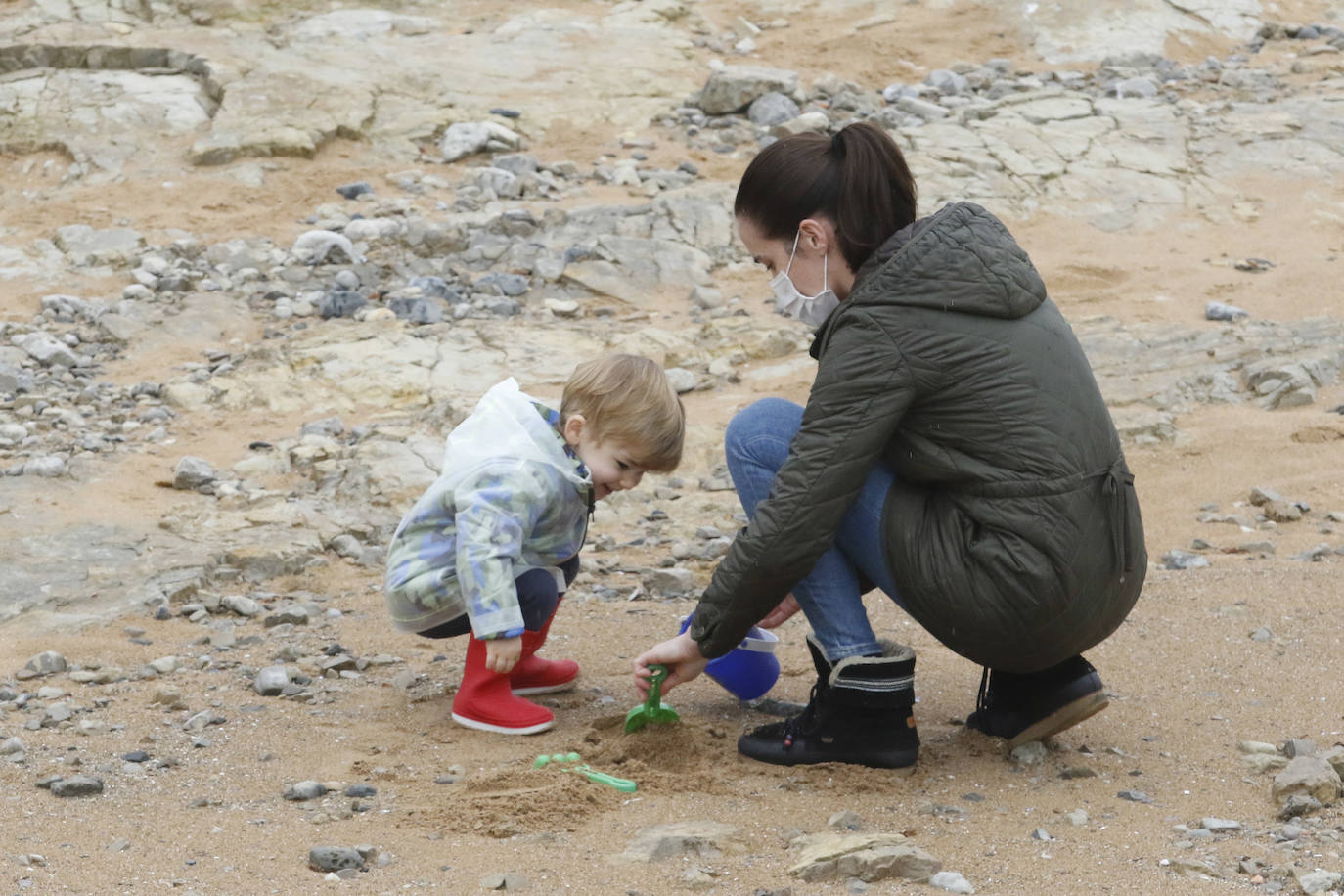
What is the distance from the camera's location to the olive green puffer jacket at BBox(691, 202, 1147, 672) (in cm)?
270

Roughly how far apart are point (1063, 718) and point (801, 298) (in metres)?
1.04

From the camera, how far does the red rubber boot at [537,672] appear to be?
3553 millimetres

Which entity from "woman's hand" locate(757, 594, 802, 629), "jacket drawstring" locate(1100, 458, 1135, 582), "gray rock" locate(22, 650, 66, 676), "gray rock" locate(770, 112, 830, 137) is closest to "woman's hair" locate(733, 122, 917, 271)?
"jacket drawstring" locate(1100, 458, 1135, 582)

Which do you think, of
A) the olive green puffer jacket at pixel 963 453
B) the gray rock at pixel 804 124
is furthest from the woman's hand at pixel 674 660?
the gray rock at pixel 804 124

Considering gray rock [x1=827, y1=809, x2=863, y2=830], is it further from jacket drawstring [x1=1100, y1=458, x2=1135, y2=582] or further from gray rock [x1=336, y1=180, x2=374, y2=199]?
gray rock [x1=336, y1=180, x2=374, y2=199]

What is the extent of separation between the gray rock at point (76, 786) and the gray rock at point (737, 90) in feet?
27.3

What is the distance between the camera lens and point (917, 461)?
9.23ft

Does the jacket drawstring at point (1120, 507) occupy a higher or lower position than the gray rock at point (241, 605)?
higher

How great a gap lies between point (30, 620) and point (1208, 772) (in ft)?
10.7

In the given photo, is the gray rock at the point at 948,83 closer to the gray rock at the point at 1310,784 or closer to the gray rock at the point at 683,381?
the gray rock at the point at 683,381

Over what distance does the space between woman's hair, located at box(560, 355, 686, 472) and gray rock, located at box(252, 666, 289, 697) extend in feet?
3.51

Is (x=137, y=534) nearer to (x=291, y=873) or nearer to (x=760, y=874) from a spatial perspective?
(x=291, y=873)

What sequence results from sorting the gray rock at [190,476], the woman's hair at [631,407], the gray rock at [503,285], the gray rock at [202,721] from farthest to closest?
the gray rock at [503,285]
the gray rock at [190,476]
the gray rock at [202,721]
the woman's hair at [631,407]

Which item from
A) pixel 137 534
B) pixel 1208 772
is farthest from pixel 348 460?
pixel 1208 772
